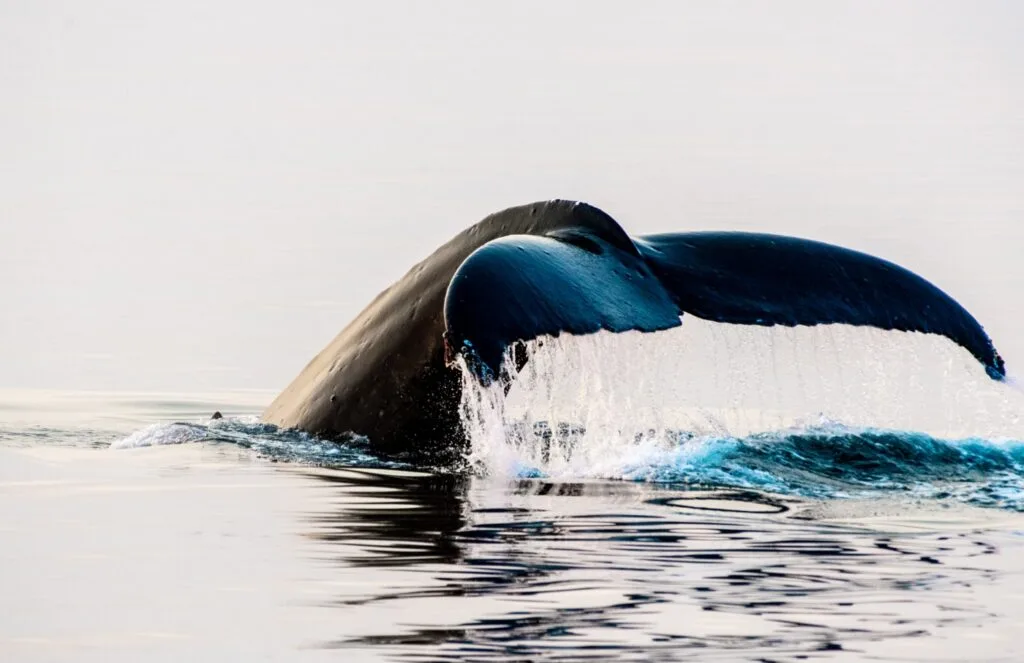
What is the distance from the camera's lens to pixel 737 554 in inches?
295

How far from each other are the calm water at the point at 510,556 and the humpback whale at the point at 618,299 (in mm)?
309

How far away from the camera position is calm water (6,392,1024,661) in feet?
20.4

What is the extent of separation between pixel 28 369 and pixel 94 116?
107 feet

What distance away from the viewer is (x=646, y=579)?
7023 millimetres

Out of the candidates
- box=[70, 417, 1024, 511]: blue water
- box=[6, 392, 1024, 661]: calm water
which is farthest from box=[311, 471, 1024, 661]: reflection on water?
box=[70, 417, 1024, 511]: blue water

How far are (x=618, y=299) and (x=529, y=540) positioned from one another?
1.41 meters

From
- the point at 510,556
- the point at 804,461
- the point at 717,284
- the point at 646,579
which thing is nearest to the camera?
the point at 646,579

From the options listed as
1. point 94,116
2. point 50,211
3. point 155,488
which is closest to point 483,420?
point 155,488

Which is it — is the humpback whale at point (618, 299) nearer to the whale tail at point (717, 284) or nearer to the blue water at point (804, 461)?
the whale tail at point (717, 284)

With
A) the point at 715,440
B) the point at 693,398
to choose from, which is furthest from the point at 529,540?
the point at 693,398

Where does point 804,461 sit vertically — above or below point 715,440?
below

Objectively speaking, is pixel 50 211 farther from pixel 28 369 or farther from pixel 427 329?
pixel 427 329

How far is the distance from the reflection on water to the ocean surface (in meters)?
0.02

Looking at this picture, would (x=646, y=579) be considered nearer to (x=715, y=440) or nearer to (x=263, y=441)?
(x=715, y=440)
